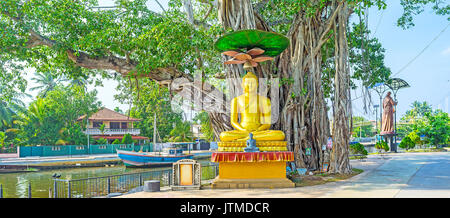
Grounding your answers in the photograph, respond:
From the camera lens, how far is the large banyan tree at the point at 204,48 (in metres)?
8.27

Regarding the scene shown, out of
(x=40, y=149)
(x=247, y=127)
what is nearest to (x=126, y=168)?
(x=40, y=149)

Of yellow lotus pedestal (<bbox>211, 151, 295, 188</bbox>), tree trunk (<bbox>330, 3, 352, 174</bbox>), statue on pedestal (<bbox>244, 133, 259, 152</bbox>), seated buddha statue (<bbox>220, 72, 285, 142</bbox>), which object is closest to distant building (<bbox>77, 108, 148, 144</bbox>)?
seated buddha statue (<bbox>220, 72, 285, 142</bbox>)

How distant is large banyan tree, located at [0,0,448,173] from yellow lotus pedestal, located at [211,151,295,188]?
1806 millimetres

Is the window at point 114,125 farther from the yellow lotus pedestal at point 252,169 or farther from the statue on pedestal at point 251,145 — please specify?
the statue on pedestal at point 251,145

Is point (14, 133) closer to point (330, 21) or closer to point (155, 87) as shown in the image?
point (155, 87)

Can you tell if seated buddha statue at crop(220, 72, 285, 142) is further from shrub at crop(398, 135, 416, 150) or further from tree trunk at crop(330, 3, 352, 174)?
shrub at crop(398, 135, 416, 150)

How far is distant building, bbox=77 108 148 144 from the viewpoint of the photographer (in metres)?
28.6

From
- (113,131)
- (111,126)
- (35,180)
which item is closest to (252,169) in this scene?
(35,180)

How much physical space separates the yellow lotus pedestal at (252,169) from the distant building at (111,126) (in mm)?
23642

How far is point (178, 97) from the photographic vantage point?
10094mm

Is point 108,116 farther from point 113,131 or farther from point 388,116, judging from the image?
point 388,116

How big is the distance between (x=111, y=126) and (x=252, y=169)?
2630 cm

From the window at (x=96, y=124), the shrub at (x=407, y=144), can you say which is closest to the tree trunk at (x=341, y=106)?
the shrub at (x=407, y=144)

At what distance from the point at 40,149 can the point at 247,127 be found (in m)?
20.2
